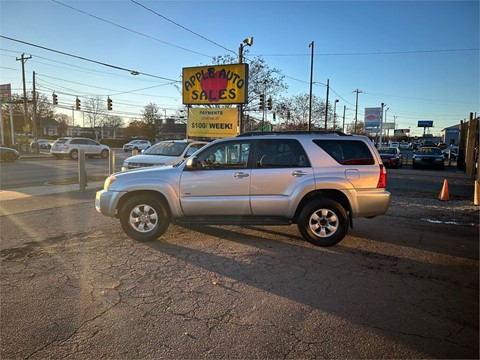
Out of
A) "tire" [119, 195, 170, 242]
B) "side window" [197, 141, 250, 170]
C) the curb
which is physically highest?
"side window" [197, 141, 250, 170]

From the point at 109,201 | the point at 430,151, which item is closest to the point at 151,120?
the point at 430,151

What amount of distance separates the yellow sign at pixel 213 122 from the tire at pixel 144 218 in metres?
10.2

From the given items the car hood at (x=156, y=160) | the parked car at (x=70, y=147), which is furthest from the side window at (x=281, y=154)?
the parked car at (x=70, y=147)

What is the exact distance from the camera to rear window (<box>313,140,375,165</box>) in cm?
563

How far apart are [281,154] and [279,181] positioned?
0.48 m

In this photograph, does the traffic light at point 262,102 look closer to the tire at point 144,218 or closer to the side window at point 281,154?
the side window at point 281,154

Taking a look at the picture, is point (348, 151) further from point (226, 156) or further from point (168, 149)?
point (168, 149)

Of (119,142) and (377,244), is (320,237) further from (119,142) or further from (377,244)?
(119,142)

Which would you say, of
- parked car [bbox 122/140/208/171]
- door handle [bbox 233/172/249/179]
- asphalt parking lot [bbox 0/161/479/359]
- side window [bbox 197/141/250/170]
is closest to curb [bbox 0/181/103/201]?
parked car [bbox 122/140/208/171]

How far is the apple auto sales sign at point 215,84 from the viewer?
50.0 ft

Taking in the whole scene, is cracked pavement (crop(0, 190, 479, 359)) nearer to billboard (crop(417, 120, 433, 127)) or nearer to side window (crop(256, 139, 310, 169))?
side window (crop(256, 139, 310, 169))

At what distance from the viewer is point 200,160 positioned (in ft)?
19.0

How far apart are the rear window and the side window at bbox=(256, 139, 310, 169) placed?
35 cm

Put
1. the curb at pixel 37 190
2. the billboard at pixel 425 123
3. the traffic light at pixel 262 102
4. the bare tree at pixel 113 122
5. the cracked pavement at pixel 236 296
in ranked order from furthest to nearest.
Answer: the billboard at pixel 425 123 → the bare tree at pixel 113 122 → the traffic light at pixel 262 102 → the curb at pixel 37 190 → the cracked pavement at pixel 236 296
